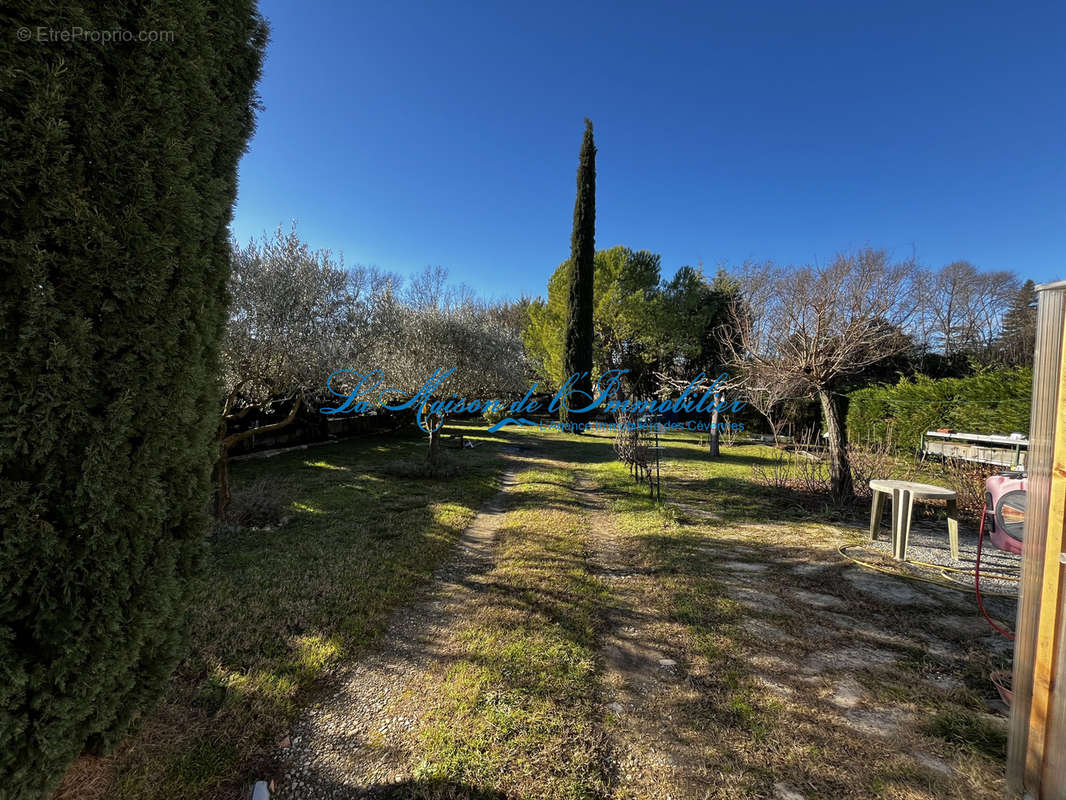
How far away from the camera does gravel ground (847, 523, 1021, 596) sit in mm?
3865

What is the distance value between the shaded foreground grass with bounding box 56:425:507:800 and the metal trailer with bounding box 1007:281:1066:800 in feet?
10.6

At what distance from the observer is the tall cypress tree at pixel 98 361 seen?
1295mm

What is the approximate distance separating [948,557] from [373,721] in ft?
18.8

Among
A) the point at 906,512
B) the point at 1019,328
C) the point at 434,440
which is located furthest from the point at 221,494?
the point at 1019,328

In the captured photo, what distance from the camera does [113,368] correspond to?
1502mm

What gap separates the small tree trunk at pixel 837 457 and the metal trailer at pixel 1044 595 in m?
5.02

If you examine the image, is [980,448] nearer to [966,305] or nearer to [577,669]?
[577,669]

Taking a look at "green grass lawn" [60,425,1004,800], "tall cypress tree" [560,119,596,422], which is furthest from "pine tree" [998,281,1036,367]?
Result: "green grass lawn" [60,425,1004,800]

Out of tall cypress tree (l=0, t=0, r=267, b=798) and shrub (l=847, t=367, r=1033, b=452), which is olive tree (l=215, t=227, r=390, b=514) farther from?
shrub (l=847, t=367, r=1033, b=452)

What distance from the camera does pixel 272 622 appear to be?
10.0 ft

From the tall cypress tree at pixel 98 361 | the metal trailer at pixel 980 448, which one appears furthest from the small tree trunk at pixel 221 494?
the metal trailer at pixel 980 448

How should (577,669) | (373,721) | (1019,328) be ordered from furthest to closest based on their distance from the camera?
(1019,328) → (577,669) → (373,721)

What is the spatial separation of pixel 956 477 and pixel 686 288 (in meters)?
16.0

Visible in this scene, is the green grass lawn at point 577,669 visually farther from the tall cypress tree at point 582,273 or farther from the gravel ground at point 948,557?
the tall cypress tree at point 582,273
